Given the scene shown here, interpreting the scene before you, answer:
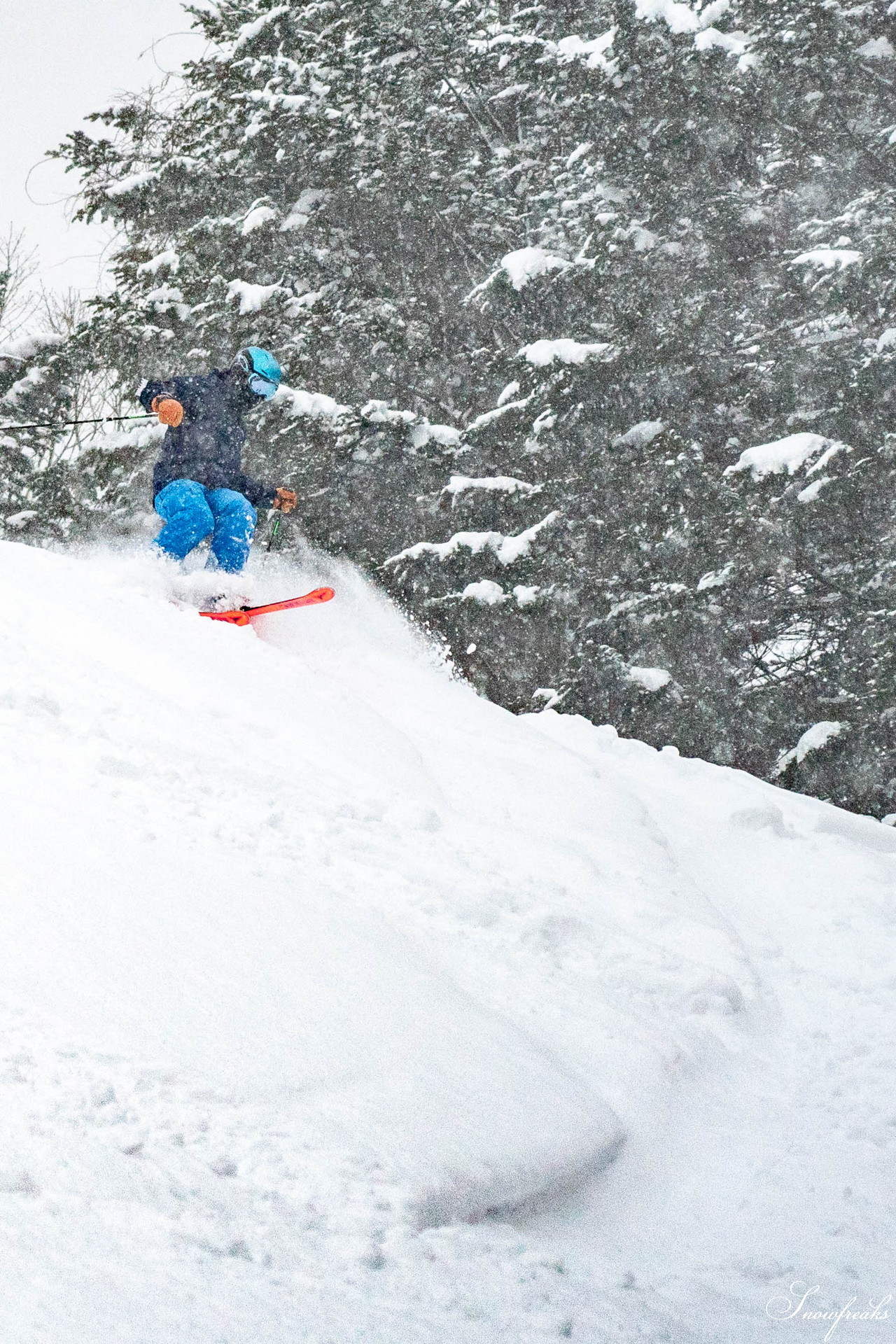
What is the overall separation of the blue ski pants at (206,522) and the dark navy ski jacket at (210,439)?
0.17 m

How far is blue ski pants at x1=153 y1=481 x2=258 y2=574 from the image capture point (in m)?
7.02

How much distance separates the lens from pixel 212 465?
7.41m

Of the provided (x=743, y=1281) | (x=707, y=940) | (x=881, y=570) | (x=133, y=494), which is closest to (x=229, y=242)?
(x=133, y=494)

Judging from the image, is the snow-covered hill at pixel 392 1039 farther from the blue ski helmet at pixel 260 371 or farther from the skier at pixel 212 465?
the blue ski helmet at pixel 260 371

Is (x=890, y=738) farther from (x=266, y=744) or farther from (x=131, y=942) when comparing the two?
(x=131, y=942)

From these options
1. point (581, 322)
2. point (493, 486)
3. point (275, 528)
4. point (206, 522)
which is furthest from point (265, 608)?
point (581, 322)

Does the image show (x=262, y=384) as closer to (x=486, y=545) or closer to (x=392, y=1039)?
(x=486, y=545)

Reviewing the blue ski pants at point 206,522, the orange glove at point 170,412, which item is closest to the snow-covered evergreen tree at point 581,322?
the blue ski pants at point 206,522

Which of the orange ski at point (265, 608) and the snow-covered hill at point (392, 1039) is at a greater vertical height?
the orange ski at point (265, 608)

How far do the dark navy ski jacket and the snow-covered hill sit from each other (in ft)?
8.13

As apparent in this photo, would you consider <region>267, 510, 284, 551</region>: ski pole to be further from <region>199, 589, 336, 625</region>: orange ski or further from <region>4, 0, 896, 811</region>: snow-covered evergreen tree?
<region>4, 0, 896, 811</region>: snow-covered evergreen tree

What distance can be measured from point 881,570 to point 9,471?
1277 cm

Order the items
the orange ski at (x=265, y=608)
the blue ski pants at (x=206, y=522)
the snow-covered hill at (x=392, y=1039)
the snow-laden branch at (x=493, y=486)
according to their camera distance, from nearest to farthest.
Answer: the snow-covered hill at (x=392, y=1039) → the orange ski at (x=265, y=608) → the blue ski pants at (x=206, y=522) → the snow-laden branch at (x=493, y=486)
